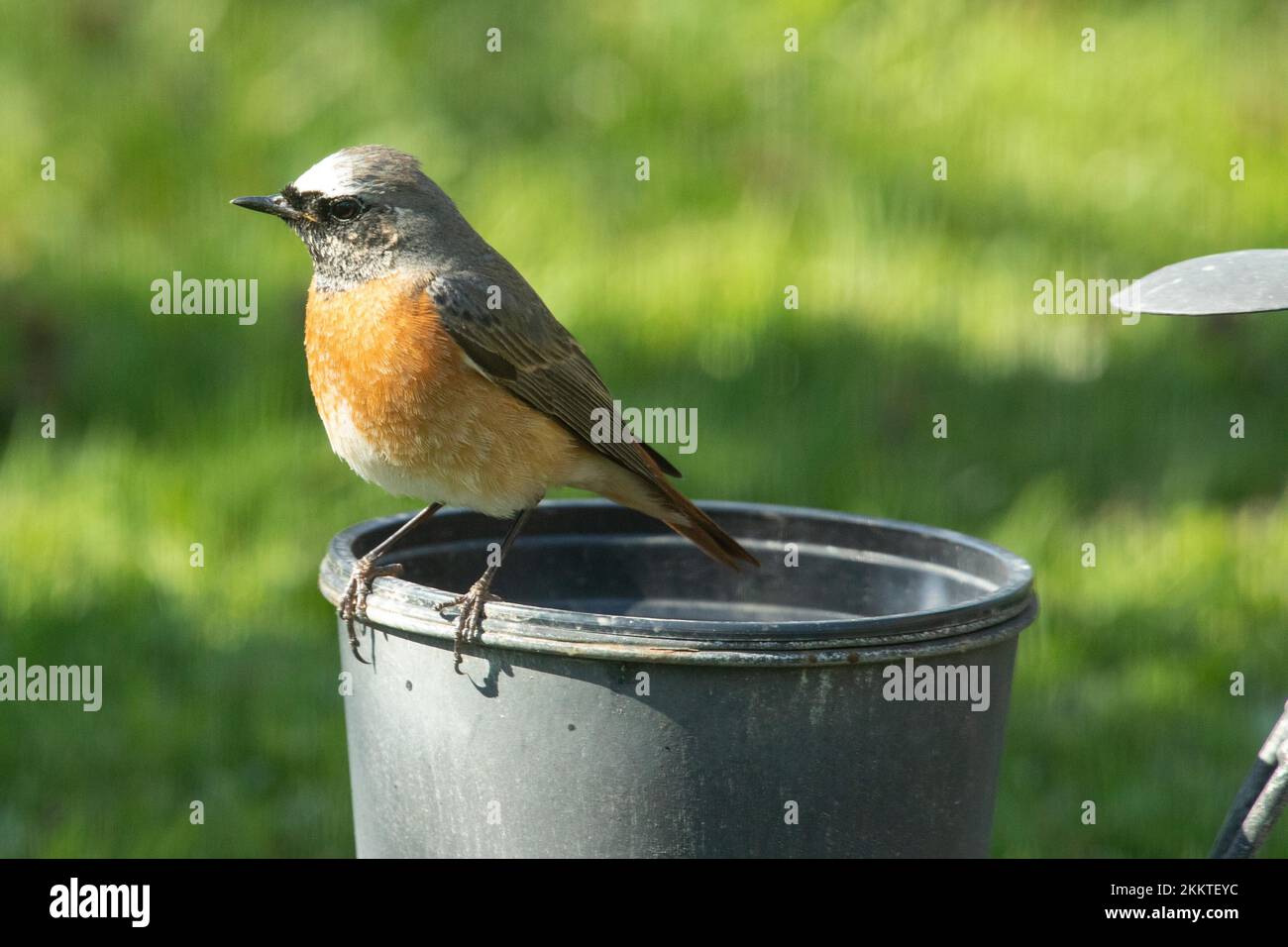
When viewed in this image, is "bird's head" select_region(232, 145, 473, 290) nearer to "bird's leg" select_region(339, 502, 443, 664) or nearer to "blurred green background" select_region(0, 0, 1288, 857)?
"bird's leg" select_region(339, 502, 443, 664)

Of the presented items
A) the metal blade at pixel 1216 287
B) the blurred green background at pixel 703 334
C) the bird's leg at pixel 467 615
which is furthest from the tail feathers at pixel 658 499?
the blurred green background at pixel 703 334

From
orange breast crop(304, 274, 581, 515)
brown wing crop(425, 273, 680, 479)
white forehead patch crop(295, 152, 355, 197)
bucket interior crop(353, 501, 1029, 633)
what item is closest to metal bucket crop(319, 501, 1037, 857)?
bucket interior crop(353, 501, 1029, 633)

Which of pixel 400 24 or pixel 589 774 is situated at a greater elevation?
pixel 400 24

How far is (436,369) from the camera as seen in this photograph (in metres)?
3.80

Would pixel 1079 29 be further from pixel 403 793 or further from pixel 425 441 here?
pixel 403 793

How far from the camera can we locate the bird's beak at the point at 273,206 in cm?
391

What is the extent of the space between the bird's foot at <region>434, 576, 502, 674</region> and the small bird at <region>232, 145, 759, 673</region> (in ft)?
2.22

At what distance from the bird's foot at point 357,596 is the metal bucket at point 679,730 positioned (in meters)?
0.03

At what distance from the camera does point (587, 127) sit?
8.00 m

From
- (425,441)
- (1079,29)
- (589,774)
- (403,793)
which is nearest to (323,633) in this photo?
(425,441)

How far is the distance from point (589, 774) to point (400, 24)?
A: 605 centimetres

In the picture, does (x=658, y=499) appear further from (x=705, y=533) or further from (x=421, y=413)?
(x=421, y=413)

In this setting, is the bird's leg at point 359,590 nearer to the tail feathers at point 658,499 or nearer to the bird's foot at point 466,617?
the bird's foot at point 466,617

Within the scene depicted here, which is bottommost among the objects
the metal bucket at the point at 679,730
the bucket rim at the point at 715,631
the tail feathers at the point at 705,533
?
the metal bucket at the point at 679,730
